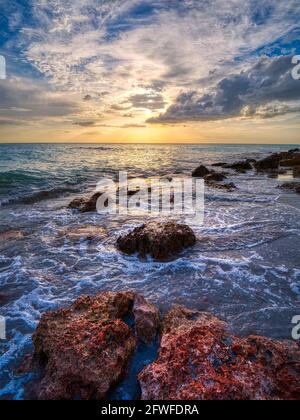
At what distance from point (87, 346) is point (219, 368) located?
1.63m

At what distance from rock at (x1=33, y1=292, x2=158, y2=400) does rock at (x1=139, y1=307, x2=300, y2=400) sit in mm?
432

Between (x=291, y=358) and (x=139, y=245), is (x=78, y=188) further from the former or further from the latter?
(x=291, y=358)

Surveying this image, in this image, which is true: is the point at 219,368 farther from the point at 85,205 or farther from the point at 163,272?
the point at 85,205

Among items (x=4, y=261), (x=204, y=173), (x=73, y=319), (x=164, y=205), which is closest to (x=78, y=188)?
(x=164, y=205)

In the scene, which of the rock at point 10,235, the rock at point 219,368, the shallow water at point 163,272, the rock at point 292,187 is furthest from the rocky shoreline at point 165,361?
the rock at point 292,187

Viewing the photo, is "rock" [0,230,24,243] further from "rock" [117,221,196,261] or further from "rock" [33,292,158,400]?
"rock" [33,292,158,400]

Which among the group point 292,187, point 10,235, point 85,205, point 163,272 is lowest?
point 163,272

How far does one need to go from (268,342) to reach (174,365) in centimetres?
137

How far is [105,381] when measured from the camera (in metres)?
3.12

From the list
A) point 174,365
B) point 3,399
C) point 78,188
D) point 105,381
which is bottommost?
point 3,399

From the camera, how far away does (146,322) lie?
4.08m

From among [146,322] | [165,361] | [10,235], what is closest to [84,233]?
[10,235]

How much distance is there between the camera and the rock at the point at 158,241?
6945 millimetres

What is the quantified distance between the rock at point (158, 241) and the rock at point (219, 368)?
3.20 meters
